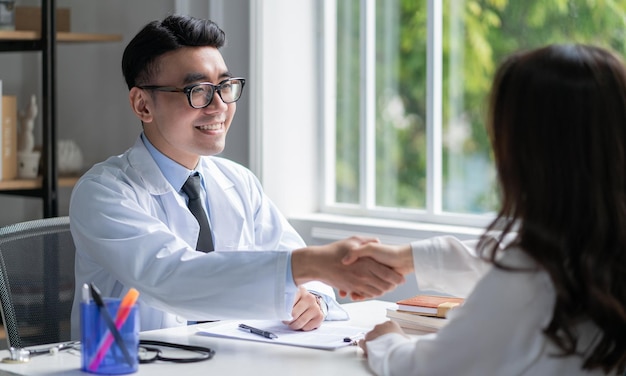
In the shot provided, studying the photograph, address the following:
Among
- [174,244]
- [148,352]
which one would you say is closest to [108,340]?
[148,352]

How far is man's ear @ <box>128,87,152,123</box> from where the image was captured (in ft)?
7.14

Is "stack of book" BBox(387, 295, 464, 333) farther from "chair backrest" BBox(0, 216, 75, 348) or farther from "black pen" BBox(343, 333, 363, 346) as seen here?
"chair backrest" BBox(0, 216, 75, 348)

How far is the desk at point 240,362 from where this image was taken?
1.53 metres

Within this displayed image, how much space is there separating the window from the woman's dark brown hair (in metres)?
1.64

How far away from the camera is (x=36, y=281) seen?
211cm

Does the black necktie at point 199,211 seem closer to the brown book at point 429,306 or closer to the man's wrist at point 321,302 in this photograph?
the man's wrist at point 321,302

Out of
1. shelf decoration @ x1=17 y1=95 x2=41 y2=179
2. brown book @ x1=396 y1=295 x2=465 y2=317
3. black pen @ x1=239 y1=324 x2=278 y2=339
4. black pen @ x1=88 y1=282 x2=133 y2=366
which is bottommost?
black pen @ x1=239 y1=324 x2=278 y2=339

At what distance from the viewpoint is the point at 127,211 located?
75.3 inches

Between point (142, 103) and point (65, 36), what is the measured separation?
4.11ft

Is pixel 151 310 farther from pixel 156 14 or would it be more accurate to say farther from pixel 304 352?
pixel 156 14

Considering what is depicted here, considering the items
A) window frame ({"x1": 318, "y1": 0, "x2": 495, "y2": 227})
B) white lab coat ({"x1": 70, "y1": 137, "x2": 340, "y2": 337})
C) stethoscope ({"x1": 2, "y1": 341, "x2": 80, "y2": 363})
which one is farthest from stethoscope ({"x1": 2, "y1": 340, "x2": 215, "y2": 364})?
window frame ({"x1": 318, "y1": 0, "x2": 495, "y2": 227})

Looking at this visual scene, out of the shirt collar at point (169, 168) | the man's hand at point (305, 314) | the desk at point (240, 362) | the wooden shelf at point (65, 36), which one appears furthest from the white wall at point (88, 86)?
the desk at point (240, 362)

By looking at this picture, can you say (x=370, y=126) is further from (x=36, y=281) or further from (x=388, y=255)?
(x=388, y=255)

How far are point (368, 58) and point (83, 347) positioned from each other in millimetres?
2076
